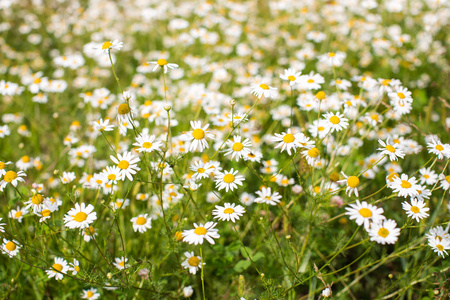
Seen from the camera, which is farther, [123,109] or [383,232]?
[123,109]

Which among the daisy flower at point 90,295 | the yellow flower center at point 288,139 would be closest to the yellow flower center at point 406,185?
the yellow flower center at point 288,139

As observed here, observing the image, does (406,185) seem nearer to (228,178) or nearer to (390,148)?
(390,148)

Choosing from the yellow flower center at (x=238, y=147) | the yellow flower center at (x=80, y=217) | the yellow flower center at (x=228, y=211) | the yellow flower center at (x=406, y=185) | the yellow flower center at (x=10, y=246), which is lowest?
the yellow flower center at (x=10, y=246)

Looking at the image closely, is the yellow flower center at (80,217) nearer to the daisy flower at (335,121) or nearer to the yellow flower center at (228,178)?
the yellow flower center at (228,178)

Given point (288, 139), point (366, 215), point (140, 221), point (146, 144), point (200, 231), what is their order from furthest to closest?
point (140, 221), point (288, 139), point (146, 144), point (200, 231), point (366, 215)

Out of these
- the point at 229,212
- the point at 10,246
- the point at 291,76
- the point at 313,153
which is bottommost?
the point at 10,246

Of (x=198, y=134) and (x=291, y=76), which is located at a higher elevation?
(x=291, y=76)

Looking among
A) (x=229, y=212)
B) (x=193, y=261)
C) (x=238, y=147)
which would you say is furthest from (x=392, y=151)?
(x=193, y=261)

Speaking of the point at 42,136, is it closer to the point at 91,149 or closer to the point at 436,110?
the point at 91,149

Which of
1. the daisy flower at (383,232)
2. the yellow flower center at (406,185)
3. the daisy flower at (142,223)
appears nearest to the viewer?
the daisy flower at (383,232)
